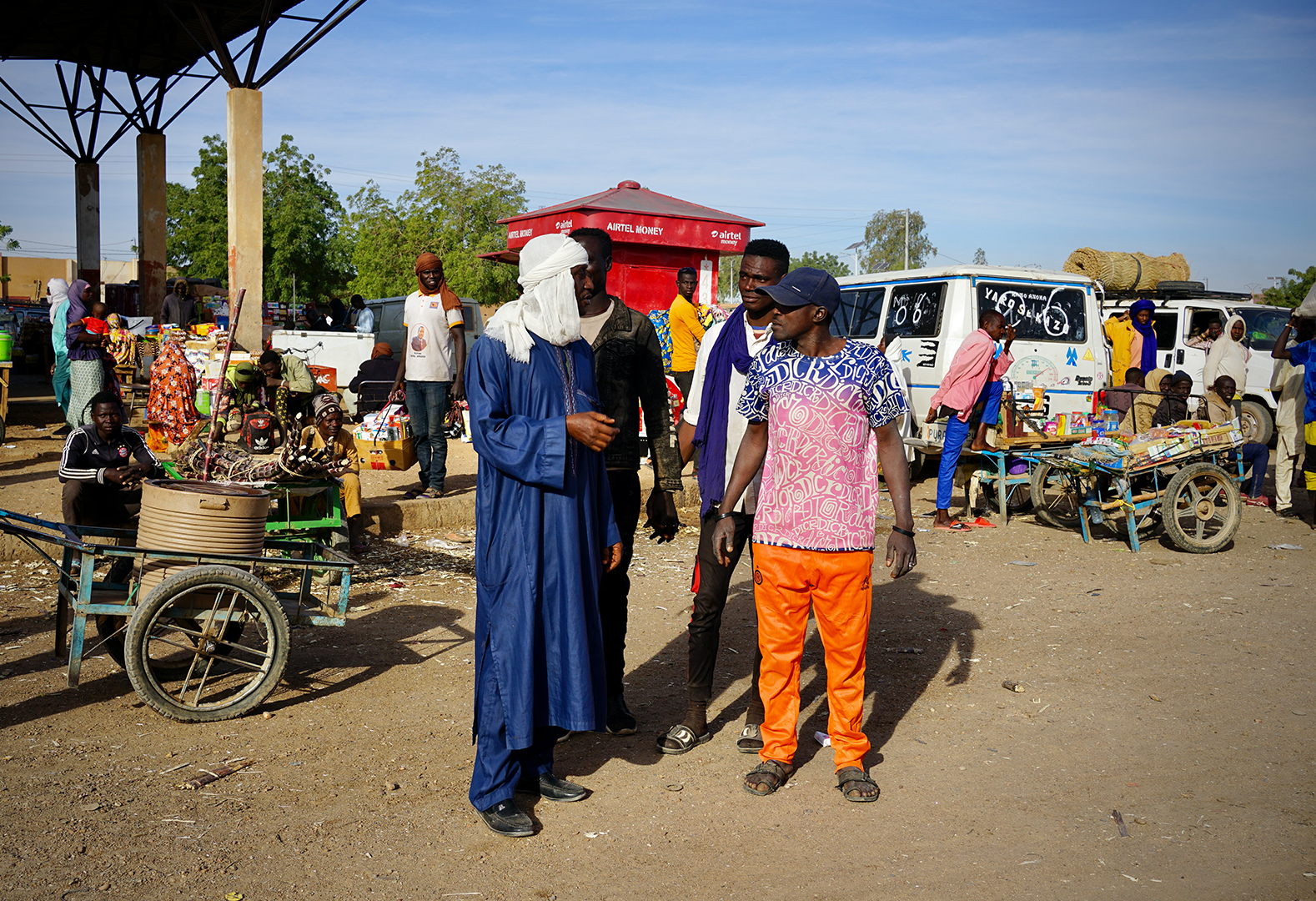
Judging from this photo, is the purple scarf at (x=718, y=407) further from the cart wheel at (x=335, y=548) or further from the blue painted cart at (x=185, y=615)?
the cart wheel at (x=335, y=548)

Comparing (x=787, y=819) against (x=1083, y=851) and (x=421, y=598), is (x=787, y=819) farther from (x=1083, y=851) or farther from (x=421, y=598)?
(x=421, y=598)

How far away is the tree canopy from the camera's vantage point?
36875 mm

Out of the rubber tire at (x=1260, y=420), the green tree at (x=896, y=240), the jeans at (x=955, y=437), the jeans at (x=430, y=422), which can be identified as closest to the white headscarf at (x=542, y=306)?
the jeans at (x=430, y=422)

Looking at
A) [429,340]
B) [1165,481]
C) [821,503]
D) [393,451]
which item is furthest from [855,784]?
[1165,481]

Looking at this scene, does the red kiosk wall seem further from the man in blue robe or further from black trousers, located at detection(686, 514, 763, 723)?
the man in blue robe

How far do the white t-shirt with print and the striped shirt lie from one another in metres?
2.64

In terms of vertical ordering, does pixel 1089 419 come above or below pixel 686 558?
above

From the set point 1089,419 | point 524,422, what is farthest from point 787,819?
point 1089,419

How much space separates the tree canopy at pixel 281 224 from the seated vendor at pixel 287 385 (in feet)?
106

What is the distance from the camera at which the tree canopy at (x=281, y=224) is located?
121ft

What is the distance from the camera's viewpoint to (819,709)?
465 cm

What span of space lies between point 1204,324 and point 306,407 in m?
13.0

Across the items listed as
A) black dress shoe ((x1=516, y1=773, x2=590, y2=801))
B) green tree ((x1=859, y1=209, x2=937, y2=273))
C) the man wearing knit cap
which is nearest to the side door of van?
the man wearing knit cap

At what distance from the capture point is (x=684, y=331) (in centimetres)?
982
